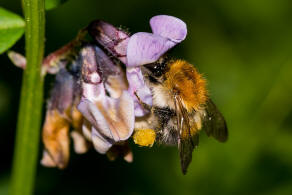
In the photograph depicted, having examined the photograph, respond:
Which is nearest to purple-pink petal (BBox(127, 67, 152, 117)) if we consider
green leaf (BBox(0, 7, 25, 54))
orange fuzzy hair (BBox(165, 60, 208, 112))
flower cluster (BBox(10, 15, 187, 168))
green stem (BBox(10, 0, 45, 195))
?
flower cluster (BBox(10, 15, 187, 168))

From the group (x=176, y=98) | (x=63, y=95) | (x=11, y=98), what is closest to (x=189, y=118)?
(x=176, y=98)

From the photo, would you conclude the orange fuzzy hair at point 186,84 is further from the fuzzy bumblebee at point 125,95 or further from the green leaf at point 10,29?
the green leaf at point 10,29

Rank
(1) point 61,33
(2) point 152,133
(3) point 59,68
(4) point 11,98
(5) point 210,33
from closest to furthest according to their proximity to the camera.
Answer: (2) point 152,133 → (3) point 59,68 → (4) point 11,98 → (1) point 61,33 → (5) point 210,33

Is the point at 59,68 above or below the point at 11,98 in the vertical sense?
above

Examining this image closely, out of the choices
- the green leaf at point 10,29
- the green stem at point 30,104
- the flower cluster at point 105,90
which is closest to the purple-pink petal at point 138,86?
the flower cluster at point 105,90

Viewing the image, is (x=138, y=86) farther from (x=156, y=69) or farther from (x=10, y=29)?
(x=10, y=29)

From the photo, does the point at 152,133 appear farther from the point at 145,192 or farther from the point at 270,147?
the point at 270,147
